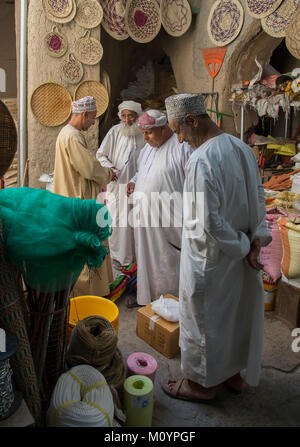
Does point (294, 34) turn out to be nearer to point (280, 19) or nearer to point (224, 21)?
point (280, 19)

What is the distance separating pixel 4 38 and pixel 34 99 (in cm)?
374

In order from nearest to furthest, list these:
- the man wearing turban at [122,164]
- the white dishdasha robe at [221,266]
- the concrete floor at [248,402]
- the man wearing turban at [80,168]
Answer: the white dishdasha robe at [221,266] → the concrete floor at [248,402] → the man wearing turban at [80,168] → the man wearing turban at [122,164]

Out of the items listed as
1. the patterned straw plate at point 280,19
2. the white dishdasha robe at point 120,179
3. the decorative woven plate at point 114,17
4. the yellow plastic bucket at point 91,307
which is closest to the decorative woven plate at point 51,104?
the white dishdasha robe at point 120,179

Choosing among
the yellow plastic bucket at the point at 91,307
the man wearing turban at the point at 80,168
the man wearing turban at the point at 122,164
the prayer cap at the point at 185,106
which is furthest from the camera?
the man wearing turban at the point at 122,164

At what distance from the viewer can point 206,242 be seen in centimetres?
196

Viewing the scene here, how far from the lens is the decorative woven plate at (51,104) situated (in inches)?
193

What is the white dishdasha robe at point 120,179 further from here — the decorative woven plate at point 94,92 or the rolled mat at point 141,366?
the rolled mat at point 141,366

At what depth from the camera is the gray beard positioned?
4523mm

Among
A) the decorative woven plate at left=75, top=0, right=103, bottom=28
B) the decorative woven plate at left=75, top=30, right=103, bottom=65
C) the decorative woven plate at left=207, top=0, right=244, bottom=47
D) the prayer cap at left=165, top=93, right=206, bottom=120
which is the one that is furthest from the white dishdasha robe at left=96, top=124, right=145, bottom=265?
the prayer cap at left=165, top=93, right=206, bottom=120

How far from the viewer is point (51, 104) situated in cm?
499

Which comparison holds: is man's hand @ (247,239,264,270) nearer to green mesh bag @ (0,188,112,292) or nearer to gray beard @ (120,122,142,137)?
green mesh bag @ (0,188,112,292)

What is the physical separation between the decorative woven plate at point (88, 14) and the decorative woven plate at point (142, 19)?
51cm

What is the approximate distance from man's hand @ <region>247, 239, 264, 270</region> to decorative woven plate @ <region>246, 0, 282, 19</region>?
400 cm
